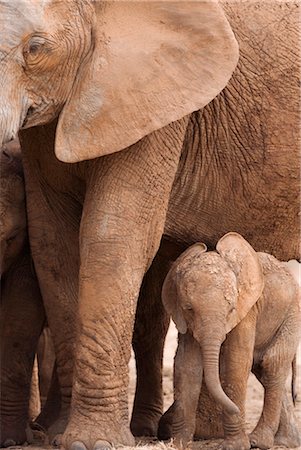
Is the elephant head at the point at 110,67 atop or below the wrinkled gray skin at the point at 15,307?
atop

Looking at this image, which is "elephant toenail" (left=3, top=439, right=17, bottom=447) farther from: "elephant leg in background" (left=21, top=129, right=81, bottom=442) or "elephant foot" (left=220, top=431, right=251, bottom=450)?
"elephant foot" (left=220, top=431, right=251, bottom=450)

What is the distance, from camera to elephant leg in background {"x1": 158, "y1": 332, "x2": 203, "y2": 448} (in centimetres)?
838

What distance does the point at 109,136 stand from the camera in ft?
26.8

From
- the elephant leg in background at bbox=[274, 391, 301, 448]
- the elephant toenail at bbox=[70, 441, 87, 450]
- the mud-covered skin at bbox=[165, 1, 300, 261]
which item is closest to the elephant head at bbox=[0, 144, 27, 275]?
the mud-covered skin at bbox=[165, 1, 300, 261]

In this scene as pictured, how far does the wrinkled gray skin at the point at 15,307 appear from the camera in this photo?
9008 mm

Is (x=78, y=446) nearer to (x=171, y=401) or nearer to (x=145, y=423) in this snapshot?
(x=145, y=423)

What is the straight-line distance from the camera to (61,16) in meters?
7.99

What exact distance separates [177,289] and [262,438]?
787mm

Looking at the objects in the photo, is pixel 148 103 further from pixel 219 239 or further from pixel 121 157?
pixel 219 239

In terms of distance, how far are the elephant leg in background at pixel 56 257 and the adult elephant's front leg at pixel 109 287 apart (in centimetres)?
55

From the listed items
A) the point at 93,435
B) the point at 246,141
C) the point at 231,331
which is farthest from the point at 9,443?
the point at 246,141

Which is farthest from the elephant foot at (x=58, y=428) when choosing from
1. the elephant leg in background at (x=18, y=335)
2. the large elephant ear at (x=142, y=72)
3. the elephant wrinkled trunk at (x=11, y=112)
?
the elephant wrinkled trunk at (x=11, y=112)

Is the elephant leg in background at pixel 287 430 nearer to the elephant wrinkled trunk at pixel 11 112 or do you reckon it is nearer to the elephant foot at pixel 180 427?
the elephant foot at pixel 180 427

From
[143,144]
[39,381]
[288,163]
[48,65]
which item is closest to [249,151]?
[288,163]
